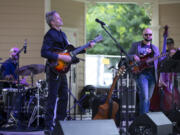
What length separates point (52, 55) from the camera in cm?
562

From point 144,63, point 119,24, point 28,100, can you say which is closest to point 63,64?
point 144,63

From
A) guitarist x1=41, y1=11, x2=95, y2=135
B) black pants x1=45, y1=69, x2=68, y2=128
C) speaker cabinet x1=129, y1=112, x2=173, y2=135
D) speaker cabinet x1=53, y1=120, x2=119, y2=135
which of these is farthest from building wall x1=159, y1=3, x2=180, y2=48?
speaker cabinet x1=53, y1=120, x2=119, y2=135

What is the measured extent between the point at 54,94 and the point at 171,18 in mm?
6984

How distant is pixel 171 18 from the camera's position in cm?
1153

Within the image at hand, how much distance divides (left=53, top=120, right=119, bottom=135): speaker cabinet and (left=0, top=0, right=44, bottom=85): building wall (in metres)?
5.85

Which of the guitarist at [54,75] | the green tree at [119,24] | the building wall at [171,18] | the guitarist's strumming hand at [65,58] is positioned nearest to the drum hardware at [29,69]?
the guitarist at [54,75]

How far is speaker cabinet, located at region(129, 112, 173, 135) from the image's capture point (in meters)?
5.62

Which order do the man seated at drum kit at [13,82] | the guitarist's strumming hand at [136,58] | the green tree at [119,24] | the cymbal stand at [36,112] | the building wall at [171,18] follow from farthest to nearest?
1. the green tree at [119,24]
2. the building wall at [171,18]
3. the man seated at drum kit at [13,82]
4. the cymbal stand at [36,112]
5. the guitarist's strumming hand at [136,58]

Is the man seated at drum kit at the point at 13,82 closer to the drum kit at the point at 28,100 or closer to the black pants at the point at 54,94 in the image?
the drum kit at the point at 28,100

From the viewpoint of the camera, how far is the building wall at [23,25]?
9.92m

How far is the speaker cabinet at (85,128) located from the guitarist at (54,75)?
1441mm

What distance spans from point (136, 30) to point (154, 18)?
13.0m

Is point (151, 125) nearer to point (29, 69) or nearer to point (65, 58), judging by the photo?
point (65, 58)

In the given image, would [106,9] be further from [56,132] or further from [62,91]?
[56,132]
